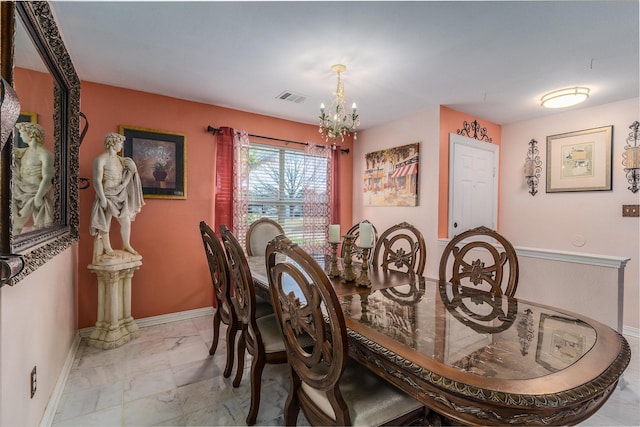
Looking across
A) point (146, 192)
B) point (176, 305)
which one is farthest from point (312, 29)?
point (176, 305)

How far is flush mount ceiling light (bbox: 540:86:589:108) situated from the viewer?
276cm

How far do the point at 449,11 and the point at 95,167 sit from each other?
9.42 ft

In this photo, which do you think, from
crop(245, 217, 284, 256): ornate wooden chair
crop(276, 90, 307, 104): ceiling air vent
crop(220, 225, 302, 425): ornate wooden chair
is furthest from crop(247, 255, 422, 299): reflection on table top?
crop(276, 90, 307, 104): ceiling air vent

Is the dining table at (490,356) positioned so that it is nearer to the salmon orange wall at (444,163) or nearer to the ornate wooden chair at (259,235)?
the ornate wooden chair at (259,235)

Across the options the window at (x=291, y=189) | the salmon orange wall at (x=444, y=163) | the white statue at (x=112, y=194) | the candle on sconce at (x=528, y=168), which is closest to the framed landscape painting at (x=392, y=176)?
the salmon orange wall at (x=444, y=163)

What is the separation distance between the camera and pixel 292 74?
8.30ft

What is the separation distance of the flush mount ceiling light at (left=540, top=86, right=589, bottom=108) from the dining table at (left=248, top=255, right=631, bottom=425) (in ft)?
8.03

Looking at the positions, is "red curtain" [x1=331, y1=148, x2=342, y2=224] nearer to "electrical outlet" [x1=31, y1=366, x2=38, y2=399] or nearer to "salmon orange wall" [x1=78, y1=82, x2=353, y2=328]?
"salmon orange wall" [x1=78, y1=82, x2=353, y2=328]

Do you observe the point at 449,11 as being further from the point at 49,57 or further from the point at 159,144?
the point at 159,144

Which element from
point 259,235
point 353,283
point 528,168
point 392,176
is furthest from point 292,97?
point 528,168

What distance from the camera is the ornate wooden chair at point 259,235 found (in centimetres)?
291

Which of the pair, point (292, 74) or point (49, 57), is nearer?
point (49, 57)

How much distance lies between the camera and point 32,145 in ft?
4.53

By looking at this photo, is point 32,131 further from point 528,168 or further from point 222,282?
point 528,168
